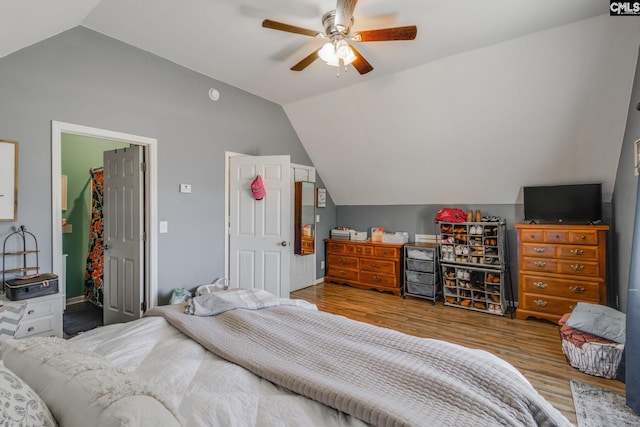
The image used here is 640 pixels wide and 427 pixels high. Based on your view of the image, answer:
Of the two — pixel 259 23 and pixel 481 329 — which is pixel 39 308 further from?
pixel 481 329

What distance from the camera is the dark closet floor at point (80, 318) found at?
328 cm

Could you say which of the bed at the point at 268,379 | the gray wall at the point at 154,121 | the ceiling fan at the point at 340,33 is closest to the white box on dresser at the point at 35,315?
the gray wall at the point at 154,121

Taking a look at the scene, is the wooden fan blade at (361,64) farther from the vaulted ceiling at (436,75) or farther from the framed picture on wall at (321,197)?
the framed picture on wall at (321,197)

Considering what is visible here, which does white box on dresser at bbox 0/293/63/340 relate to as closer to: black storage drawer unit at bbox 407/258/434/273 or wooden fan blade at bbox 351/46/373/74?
wooden fan blade at bbox 351/46/373/74

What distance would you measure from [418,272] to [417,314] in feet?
2.41

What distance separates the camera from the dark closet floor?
328 centimetres

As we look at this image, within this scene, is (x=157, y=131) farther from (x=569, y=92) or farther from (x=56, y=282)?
(x=569, y=92)

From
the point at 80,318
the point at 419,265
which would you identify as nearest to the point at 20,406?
the point at 80,318

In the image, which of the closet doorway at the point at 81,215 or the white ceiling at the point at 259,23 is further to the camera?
the closet doorway at the point at 81,215

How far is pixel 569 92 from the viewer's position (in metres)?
2.99

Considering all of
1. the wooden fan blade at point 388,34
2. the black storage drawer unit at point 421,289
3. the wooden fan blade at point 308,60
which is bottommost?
the black storage drawer unit at point 421,289

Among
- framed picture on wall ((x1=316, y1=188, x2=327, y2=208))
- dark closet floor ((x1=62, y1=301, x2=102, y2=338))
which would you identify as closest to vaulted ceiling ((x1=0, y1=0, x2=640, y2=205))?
framed picture on wall ((x1=316, y1=188, x2=327, y2=208))

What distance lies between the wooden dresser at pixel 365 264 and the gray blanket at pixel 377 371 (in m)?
3.16

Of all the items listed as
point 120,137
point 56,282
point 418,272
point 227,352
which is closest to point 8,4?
point 120,137
